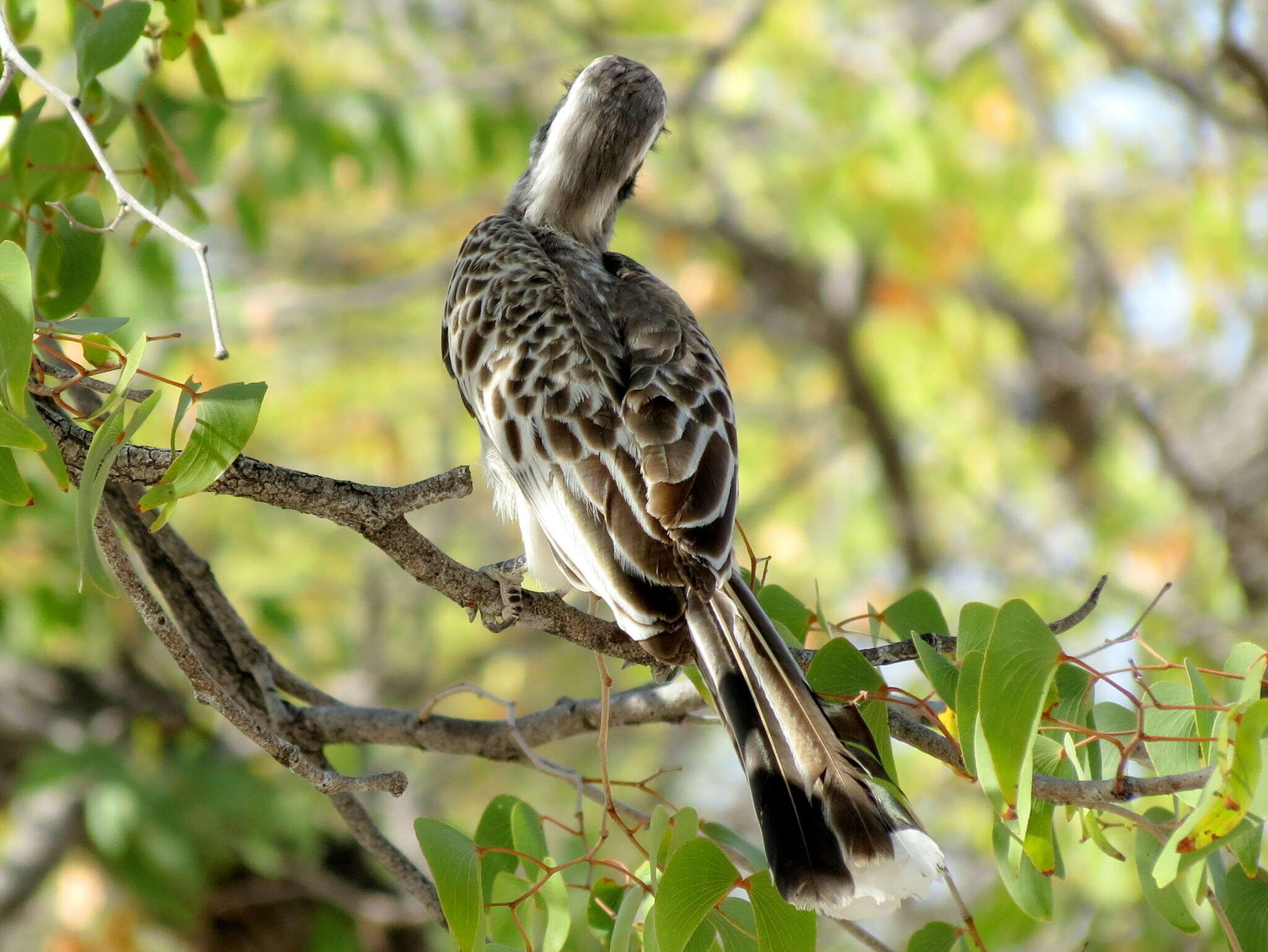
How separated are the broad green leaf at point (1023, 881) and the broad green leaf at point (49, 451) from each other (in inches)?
54.5

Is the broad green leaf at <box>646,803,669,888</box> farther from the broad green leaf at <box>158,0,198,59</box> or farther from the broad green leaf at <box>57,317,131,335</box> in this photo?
the broad green leaf at <box>158,0,198,59</box>

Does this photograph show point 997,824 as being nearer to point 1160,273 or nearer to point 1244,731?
point 1244,731

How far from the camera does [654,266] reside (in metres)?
10.2

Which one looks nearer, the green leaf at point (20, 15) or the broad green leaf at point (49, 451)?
the broad green leaf at point (49, 451)

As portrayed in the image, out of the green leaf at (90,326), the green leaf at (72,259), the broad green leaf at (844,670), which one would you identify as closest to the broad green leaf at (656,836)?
the broad green leaf at (844,670)

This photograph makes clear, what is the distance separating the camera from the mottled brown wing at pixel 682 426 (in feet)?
7.86

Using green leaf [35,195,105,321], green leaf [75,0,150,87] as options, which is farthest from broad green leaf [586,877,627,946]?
green leaf [75,0,150,87]

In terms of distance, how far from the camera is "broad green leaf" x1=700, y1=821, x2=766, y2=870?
7.61 feet

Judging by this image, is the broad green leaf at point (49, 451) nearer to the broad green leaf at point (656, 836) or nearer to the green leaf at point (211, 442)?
the green leaf at point (211, 442)

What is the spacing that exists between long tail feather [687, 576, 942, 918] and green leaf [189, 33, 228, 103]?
1.52 metres

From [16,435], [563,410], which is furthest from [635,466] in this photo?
[16,435]

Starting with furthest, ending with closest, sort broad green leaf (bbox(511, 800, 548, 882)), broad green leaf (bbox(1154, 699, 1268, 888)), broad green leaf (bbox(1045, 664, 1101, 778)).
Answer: broad green leaf (bbox(511, 800, 548, 882)) → broad green leaf (bbox(1045, 664, 1101, 778)) → broad green leaf (bbox(1154, 699, 1268, 888))

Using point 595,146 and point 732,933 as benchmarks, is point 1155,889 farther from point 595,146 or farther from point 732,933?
point 595,146

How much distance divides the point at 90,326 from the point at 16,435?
243 millimetres
